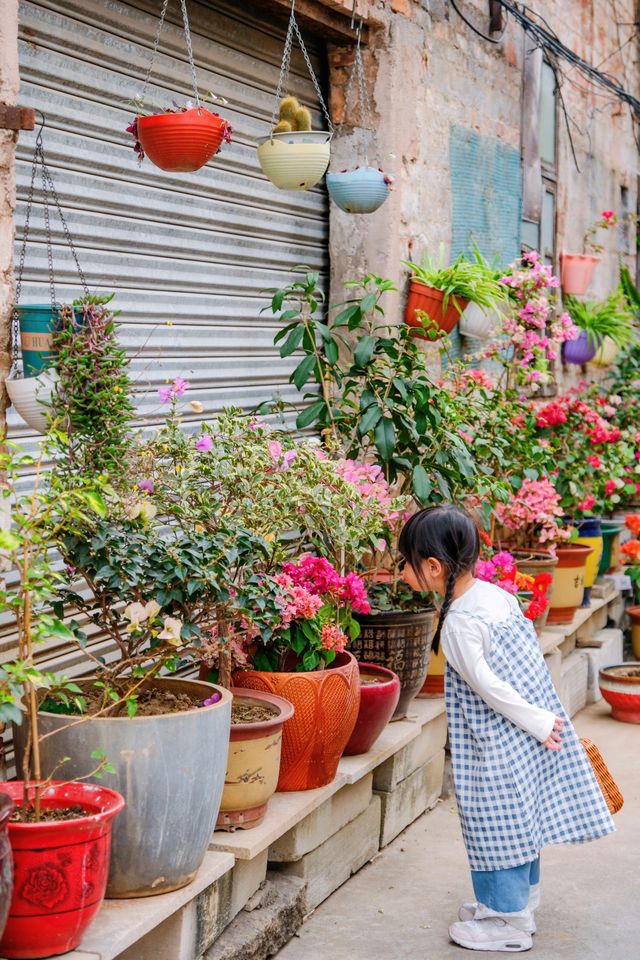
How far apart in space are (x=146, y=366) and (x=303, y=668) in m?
1.31

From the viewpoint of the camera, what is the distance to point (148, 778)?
3.00 meters

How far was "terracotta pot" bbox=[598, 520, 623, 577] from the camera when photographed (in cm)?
822

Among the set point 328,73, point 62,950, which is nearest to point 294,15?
point 328,73

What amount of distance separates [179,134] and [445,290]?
7.21ft

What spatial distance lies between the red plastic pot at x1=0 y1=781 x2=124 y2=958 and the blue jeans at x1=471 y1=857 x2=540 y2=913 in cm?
142

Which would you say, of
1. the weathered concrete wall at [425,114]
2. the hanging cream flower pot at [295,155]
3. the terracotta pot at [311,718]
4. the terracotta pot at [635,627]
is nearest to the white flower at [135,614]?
the terracotta pot at [311,718]

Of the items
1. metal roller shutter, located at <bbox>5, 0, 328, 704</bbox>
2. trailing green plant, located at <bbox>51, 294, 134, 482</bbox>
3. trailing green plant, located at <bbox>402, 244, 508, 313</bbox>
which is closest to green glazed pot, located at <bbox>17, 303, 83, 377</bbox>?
trailing green plant, located at <bbox>51, 294, 134, 482</bbox>

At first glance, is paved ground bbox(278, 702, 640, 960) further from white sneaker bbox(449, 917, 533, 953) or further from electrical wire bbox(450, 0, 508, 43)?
electrical wire bbox(450, 0, 508, 43)

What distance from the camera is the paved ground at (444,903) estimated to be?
3.77 m

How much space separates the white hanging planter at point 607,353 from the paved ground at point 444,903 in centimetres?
452

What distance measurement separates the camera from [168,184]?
4.69 m

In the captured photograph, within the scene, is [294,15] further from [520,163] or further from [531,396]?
[531,396]

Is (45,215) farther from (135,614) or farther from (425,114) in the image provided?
(425,114)

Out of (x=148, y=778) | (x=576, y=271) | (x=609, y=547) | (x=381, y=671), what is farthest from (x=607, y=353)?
(x=148, y=778)
